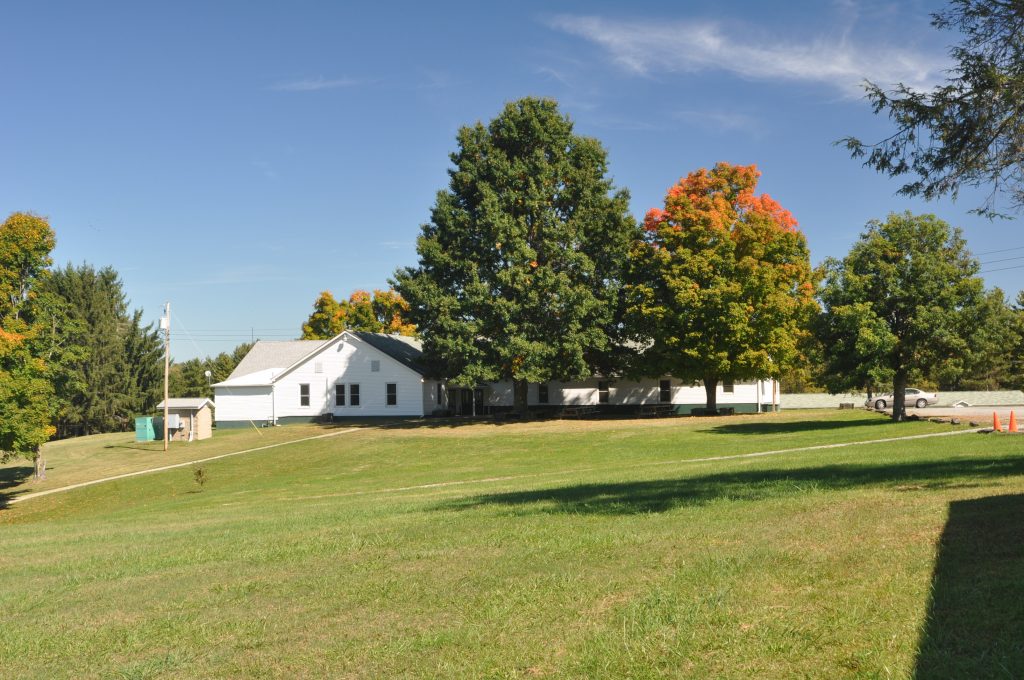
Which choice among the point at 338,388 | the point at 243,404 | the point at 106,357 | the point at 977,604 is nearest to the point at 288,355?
the point at 243,404

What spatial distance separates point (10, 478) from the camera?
39.8m

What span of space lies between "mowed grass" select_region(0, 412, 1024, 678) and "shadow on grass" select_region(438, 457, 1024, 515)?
0.11m

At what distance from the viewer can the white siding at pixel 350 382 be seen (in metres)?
55.1

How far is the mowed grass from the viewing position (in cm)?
578

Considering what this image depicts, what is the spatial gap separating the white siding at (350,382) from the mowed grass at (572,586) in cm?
3861

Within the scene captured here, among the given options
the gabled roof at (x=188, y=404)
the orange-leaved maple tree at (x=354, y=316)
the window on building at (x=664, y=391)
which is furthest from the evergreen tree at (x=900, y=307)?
the orange-leaved maple tree at (x=354, y=316)

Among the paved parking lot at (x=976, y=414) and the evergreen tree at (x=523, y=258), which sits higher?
the evergreen tree at (x=523, y=258)

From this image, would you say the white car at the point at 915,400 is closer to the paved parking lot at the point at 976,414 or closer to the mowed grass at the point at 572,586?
the paved parking lot at the point at 976,414

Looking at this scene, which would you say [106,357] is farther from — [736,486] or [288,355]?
[736,486]

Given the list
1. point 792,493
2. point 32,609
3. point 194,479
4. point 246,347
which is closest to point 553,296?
point 194,479

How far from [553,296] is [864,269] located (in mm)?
16639

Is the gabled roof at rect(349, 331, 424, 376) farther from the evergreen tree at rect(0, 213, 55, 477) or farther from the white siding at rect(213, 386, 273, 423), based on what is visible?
the evergreen tree at rect(0, 213, 55, 477)

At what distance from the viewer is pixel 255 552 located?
10.8 m

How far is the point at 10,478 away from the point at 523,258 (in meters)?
28.8
